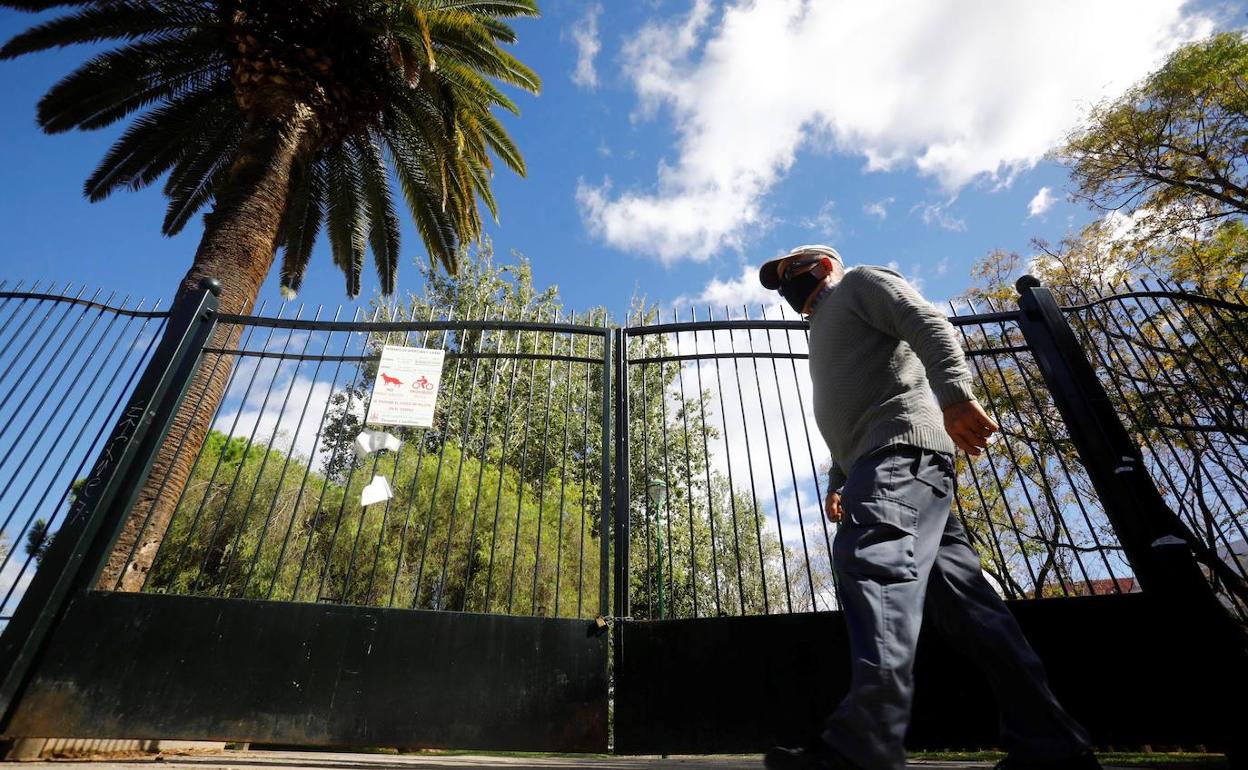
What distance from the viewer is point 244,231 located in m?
5.80

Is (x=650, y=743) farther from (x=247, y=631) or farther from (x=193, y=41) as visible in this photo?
(x=193, y=41)

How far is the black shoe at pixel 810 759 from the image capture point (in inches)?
47.0

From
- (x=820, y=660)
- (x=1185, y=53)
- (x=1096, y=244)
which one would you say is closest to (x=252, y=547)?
(x=820, y=660)

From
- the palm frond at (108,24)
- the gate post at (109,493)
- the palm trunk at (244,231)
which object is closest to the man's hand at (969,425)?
the gate post at (109,493)

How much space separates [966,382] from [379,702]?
270cm

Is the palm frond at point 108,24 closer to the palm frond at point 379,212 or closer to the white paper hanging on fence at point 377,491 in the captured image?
the palm frond at point 379,212

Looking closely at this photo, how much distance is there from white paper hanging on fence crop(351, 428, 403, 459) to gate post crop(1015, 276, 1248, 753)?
3.59m

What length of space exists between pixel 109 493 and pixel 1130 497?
16.5 feet

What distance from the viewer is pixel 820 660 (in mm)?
2572

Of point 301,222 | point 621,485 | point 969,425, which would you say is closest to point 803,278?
point 969,425

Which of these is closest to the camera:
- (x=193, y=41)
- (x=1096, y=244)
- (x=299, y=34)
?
(x=299, y=34)

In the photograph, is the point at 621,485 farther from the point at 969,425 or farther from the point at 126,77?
the point at 126,77

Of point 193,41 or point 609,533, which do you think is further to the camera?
point 193,41

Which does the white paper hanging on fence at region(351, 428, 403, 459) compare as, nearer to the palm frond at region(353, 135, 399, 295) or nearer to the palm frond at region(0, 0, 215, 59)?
the palm frond at region(353, 135, 399, 295)
